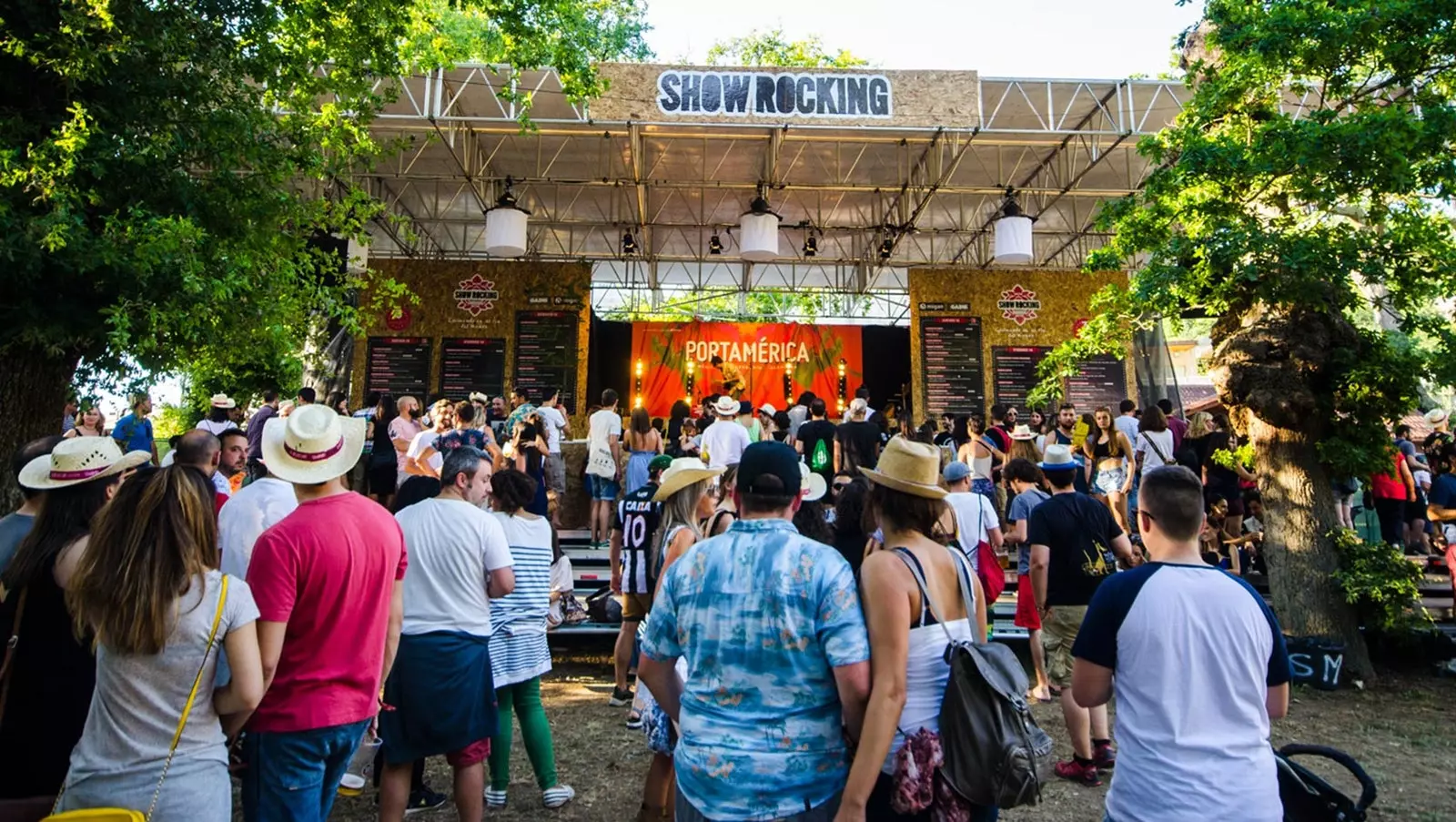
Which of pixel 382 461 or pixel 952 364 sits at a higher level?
pixel 952 364

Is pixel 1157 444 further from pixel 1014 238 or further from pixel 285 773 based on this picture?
pixel 285 773

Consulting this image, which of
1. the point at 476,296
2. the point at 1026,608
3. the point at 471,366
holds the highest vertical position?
the point at 476,296

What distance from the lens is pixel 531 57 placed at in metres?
7.68

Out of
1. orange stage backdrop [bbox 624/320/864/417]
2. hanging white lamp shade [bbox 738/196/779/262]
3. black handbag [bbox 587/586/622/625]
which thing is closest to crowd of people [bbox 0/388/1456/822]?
black handbag [bbox 587/586/622/625]

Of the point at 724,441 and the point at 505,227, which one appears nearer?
the point at 724,441

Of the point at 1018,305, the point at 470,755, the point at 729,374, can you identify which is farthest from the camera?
the point at 729,374

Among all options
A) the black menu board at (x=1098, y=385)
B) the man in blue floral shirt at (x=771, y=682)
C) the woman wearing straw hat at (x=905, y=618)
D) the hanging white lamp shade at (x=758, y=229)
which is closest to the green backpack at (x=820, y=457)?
the hanging white lamp shade at (x=758, y=229)

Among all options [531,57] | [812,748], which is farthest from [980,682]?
[531,57]

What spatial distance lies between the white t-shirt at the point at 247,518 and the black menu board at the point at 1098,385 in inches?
561

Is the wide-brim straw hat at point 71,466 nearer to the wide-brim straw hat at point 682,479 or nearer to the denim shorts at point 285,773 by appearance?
the denim shorts at point 285,773

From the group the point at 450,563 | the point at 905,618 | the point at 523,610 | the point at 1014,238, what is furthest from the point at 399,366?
the point at 905,618

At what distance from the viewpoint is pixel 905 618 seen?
6.36 feet

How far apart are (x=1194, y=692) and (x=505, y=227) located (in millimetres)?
10622

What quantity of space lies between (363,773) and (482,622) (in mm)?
1607
